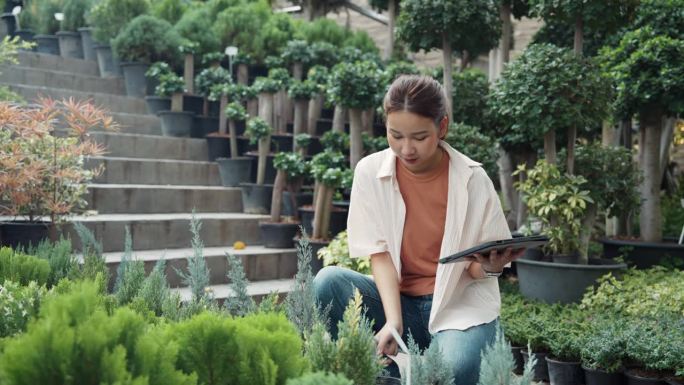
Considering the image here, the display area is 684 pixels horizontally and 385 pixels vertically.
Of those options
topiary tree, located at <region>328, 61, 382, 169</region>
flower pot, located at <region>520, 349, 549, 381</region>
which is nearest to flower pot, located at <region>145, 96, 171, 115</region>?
topiary tree, located at <region>328, 61, 382, 169</region>

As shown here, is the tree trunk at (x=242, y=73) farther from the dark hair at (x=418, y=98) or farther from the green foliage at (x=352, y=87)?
the dark hair at (x=418, y=98)

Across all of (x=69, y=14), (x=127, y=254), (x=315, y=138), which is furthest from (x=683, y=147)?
(x=127, y=254)

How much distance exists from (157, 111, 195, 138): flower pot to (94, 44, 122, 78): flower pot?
1717 millimetres

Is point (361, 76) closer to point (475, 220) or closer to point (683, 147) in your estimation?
point (475, 220)

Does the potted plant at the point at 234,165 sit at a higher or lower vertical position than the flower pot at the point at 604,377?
higher

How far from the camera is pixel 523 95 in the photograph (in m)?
4.96

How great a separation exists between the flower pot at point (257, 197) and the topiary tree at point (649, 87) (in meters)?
3.07

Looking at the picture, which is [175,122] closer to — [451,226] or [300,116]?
[300,116]

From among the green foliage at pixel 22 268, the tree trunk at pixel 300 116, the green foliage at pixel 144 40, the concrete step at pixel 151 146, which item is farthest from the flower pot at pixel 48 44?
the green foliage at pixel 22 268

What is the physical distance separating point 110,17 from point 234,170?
3.41 metres

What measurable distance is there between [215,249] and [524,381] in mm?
4341

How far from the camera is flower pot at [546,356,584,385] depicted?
3.46 metres

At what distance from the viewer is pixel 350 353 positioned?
140cm

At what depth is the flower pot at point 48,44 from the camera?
10242 mm
